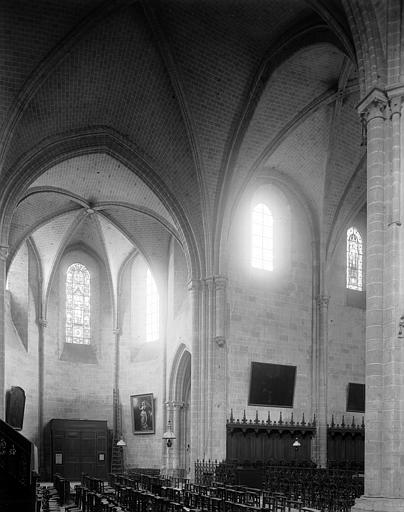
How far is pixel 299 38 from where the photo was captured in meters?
23.8

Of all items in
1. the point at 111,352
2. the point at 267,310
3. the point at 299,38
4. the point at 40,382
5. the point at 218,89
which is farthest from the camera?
the point at 111,352

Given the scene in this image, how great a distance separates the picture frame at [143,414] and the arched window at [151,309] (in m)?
3.05

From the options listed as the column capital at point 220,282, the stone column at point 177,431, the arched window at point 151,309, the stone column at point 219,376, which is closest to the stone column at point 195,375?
the stone column at point 219,376

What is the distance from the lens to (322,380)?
98.8 ft

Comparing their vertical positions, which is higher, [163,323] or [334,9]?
[334,9]

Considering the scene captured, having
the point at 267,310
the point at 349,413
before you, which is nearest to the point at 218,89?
the point at 267,310

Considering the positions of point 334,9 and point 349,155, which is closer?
point 334,9

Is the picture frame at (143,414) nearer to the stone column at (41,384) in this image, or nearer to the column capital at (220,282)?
the stone column at (41,384)

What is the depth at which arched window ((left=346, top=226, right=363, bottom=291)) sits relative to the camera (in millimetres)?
32531

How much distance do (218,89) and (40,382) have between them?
16.9m

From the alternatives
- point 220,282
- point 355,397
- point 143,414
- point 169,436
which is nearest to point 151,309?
point 143,414

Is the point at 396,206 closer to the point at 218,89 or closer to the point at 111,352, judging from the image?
the point at 218,89

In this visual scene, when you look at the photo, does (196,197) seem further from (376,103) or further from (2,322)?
(376,103)

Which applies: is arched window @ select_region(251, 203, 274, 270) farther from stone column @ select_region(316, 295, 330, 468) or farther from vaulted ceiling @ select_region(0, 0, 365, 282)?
stone column @ select_region(316, 295, 330, 468)
